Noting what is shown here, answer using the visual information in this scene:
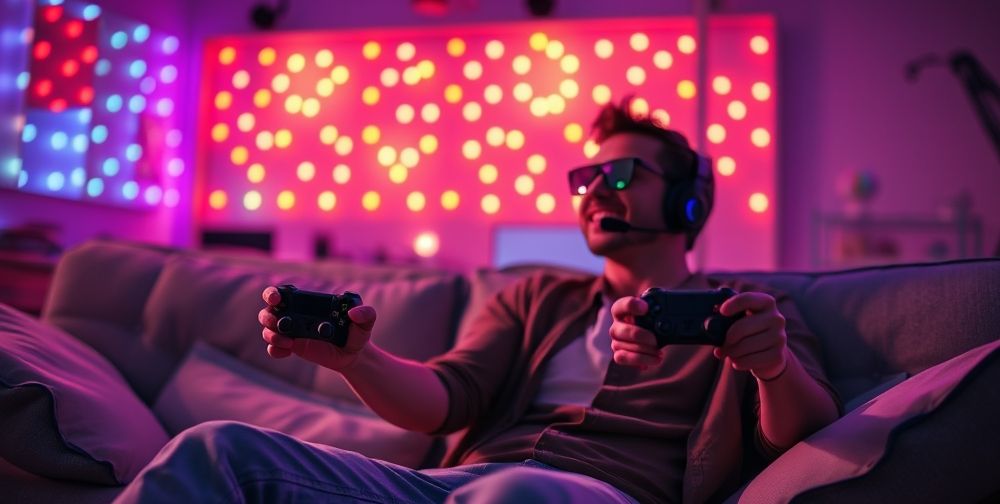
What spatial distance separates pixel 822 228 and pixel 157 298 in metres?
3.39

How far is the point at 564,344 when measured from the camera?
5.49 ft

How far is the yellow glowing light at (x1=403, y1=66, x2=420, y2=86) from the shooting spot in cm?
485

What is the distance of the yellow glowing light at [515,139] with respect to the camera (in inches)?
185

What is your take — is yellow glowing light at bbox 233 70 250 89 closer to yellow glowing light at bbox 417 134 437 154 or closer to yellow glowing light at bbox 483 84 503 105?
yellow glowing light at bbox 417 134 437 154

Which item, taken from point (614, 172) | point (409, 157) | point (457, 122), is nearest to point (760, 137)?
point (457, 122)

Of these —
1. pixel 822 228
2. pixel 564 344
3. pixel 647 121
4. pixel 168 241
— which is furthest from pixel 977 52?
pixel 168 241

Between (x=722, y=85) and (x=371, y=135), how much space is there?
75.1 inches

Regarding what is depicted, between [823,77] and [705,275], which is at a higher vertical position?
[823,77]

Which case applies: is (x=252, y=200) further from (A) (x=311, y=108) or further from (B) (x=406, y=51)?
(B) (x=406, y=51)

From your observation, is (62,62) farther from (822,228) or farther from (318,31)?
(822,228)

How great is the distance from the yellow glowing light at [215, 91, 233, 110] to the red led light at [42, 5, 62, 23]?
1007 millimetres

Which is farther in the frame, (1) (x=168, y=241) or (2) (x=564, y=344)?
(1) (x=168, y=241)

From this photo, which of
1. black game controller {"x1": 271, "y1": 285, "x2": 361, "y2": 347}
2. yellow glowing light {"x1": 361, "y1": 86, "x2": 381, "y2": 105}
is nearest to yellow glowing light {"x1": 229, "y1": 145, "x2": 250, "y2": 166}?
yellow glowing light {"x1": 361, "y1": 86, "x2": 381, "y2": 105}

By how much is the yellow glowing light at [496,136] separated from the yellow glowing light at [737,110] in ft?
3.88
